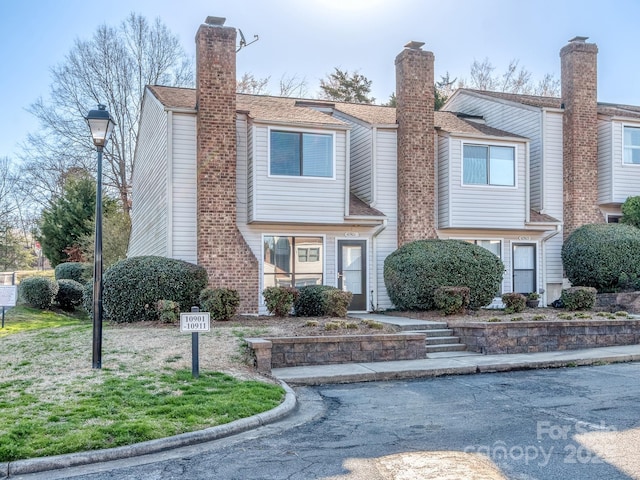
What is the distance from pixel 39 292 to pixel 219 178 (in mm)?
7859

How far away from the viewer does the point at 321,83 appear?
127 ft

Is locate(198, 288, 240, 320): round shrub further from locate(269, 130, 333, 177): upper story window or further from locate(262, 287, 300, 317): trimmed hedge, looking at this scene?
A: locate(269, 130, 333, 177): upper story window

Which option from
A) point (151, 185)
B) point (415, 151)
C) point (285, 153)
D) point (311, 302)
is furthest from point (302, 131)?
point (151, 185)

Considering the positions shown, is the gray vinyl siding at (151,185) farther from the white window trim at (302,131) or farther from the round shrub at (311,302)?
the round shrub at (311,302)

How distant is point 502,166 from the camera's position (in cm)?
1795

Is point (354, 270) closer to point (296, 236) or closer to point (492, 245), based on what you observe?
point (296, 236)

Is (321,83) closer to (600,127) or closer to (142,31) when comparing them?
(142,31)

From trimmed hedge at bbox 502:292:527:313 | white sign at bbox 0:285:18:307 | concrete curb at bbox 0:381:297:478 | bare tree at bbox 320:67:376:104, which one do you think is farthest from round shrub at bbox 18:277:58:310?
A: bare tree at bbox 320:67:376:104

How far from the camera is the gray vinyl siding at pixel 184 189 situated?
50.7 ft

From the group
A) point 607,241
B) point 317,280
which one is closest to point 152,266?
point 317,280

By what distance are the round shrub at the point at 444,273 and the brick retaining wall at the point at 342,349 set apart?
3773mm

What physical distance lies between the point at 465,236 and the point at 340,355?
27.6ft

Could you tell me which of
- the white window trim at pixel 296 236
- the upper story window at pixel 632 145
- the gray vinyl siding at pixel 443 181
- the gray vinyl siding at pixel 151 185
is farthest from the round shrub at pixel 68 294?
the upper story window at pixel 632 145

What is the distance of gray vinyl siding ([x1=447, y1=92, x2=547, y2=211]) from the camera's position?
19234mm
